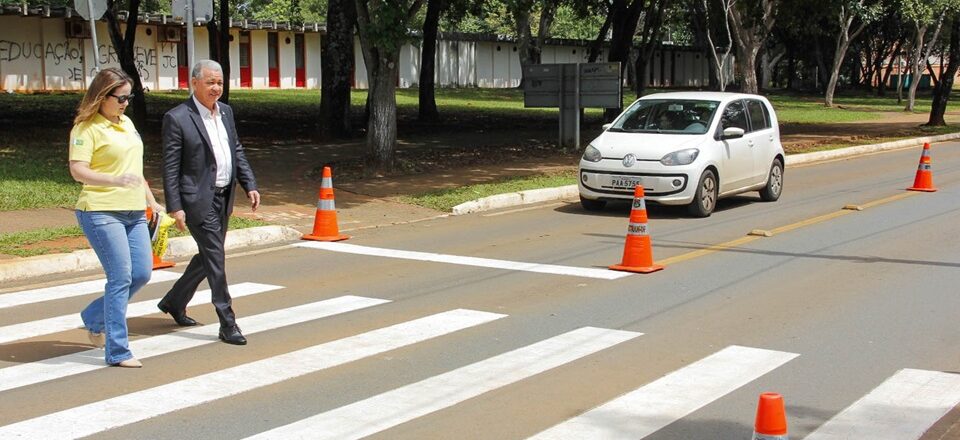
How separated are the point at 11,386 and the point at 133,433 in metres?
1.34

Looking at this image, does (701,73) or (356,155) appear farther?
(701,73)

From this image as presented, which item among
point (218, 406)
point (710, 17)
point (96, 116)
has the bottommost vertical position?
point (218, 406)

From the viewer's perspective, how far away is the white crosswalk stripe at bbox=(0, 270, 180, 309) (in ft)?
29.3

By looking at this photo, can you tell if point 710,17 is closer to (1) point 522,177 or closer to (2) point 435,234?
(1) point 522,177

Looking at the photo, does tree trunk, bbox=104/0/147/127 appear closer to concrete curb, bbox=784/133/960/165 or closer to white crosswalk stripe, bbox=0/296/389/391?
concrete curb, bbox=784/133/960/165

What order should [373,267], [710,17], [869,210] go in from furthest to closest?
1. [710,17]
2. [869,210]
3. [373,267]

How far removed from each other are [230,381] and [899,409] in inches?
152

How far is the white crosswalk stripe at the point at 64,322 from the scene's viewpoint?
25.4ft

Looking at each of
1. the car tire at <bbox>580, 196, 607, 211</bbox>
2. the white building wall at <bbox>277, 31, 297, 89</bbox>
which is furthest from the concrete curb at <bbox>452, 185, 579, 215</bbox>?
the white building wall at <bbox>277, 31, 297, 89</bbox>

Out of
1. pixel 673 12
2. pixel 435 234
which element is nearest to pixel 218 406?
pixel 435 234

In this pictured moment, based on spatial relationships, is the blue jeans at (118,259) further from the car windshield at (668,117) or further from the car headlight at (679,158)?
the car windshield at (668,117)

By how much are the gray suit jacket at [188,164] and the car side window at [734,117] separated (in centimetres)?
931

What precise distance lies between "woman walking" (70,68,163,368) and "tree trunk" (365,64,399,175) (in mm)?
10767

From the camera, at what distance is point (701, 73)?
82.8 metres
